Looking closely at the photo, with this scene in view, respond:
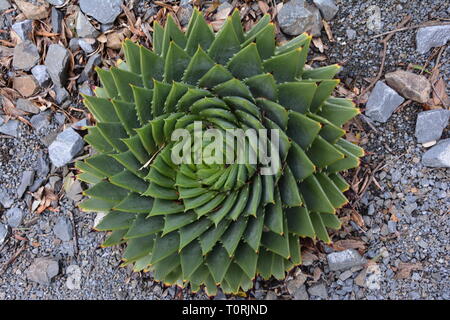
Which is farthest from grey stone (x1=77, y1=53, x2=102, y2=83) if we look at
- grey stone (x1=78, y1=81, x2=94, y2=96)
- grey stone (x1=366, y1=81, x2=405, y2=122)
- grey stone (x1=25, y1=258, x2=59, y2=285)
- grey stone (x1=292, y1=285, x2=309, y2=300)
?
grey stone (x1=292, y1=285, x2=309, y2=300)

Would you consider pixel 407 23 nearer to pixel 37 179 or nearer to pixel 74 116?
pixel 74 116

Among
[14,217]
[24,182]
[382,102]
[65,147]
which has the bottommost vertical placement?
[14,217]

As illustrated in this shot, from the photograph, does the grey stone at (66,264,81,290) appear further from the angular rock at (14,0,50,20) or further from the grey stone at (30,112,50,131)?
the angular rock at (14,0,50,20)

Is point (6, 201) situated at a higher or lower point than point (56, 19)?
lower

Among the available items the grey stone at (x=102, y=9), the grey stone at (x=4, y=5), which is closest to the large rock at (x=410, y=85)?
the grey stone at (x=102, y=9)

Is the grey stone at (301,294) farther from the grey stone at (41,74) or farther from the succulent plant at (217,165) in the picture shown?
the grey stone at (41,74)

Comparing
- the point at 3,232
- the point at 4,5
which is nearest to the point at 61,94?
the point at 4,5

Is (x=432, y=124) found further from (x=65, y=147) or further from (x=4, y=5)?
(x=4, y=5)
